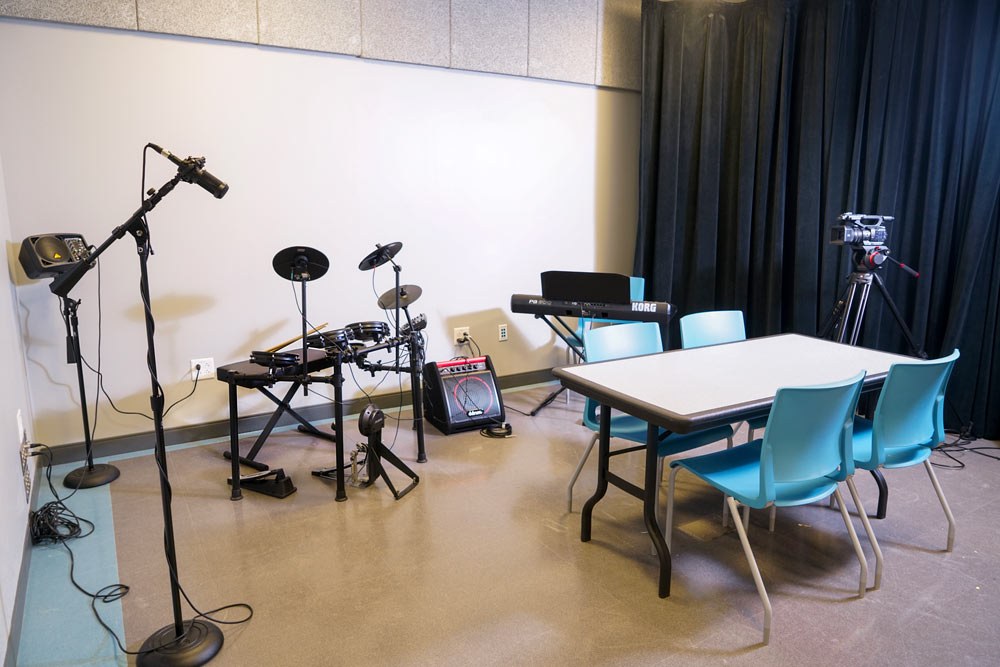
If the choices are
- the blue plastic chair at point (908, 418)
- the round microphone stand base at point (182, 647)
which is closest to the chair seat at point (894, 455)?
→ the blue plastic chair at point (908, 418)

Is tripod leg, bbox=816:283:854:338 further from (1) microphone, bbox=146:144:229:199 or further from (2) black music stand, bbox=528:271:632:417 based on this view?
(1) microphone, bbox=146:144:229:199

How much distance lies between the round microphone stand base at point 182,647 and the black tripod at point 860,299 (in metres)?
3.40

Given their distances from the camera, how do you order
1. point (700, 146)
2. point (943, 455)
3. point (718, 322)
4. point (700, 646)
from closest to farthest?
point (700, 646) < point (718, 322) < point (943, 455) < point (700, 146)

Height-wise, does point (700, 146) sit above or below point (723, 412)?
above

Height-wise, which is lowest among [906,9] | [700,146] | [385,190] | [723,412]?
[723,412]

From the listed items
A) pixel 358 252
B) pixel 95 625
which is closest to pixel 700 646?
pixel 95 625

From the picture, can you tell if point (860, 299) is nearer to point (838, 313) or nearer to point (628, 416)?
point (838, 313)

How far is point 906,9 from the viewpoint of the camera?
3814mm

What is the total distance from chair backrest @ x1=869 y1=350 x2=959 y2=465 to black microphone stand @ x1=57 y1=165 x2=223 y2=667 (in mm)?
2333

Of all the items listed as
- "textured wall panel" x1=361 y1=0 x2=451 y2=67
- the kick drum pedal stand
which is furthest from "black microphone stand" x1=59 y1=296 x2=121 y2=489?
"textured wall panel" x1=361 y1=0 x2=451 y2=67

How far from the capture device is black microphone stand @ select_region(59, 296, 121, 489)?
10.3 feet

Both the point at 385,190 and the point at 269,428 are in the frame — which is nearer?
the point at 269,428

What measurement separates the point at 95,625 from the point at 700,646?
195cm

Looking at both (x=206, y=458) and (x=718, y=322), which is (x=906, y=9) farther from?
(x=206, y=458)
